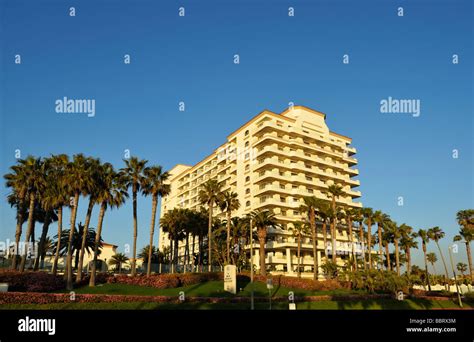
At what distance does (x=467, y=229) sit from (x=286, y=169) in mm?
36625

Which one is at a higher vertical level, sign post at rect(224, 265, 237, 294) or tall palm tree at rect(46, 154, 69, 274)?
tall palm tree at rect(46, 154, 69, 274)

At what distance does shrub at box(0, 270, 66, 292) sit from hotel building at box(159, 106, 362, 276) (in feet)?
143

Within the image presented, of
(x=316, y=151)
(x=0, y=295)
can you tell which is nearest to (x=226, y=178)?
(x=316, y=151)

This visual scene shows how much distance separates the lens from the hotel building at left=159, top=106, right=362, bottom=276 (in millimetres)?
80312

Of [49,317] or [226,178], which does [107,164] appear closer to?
[49,317]

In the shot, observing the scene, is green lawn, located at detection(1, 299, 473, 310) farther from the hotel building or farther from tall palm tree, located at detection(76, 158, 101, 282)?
the hotel building

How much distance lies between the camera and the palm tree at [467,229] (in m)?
73.0

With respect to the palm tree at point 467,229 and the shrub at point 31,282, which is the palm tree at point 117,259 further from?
the palm tree at point 467,229

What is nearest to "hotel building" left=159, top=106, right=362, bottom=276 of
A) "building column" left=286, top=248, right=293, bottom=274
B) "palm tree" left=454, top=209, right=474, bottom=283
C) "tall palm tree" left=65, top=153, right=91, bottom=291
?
"building column" left=286, top=248, right=293, bottom=274

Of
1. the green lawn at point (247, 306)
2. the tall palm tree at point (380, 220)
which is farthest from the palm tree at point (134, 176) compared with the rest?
the tall palm tree at point (380, 220)

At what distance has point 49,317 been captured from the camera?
14.7 meters

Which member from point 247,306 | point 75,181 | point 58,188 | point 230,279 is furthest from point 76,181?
point 247,306

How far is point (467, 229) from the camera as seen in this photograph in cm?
7369

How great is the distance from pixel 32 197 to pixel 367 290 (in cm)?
4681
